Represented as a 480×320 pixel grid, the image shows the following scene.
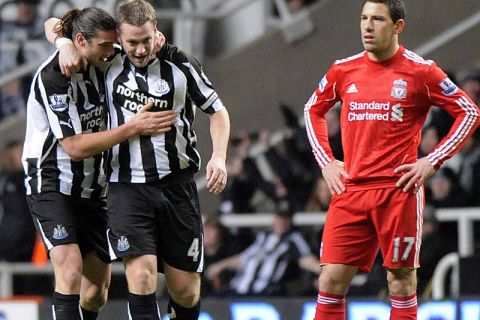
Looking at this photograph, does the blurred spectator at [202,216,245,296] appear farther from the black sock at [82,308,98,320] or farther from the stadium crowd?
the black sock at [82,308,98,320]

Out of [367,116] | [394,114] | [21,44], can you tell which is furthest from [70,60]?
[21,44]

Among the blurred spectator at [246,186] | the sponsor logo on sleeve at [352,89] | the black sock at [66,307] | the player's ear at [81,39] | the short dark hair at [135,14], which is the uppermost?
the short dark hair at [135,14]

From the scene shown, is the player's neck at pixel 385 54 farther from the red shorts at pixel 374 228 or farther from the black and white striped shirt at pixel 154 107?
the black and white striped shirt at pixel 154 107

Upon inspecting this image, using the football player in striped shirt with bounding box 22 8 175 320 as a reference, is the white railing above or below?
below

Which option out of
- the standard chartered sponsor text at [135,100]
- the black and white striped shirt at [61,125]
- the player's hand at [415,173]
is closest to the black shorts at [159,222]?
the black and white striped shirt at [61,125]

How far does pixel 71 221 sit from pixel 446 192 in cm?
427

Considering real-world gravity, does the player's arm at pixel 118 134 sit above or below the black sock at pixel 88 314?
above

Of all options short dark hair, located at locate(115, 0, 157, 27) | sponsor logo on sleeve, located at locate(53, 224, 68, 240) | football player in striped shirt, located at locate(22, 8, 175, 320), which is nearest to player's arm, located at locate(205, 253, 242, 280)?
football player in striped shirt, located at locate(22, 8, 175, 320)

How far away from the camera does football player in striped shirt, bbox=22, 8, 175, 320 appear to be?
22.9 feet

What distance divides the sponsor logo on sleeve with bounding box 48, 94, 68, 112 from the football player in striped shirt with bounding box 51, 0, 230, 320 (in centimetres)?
23

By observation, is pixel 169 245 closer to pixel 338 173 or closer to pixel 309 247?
pixel 338 173

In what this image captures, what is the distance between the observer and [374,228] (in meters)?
7.26

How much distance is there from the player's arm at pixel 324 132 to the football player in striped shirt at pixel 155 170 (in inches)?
18.4

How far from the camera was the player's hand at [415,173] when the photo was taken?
277 inches
